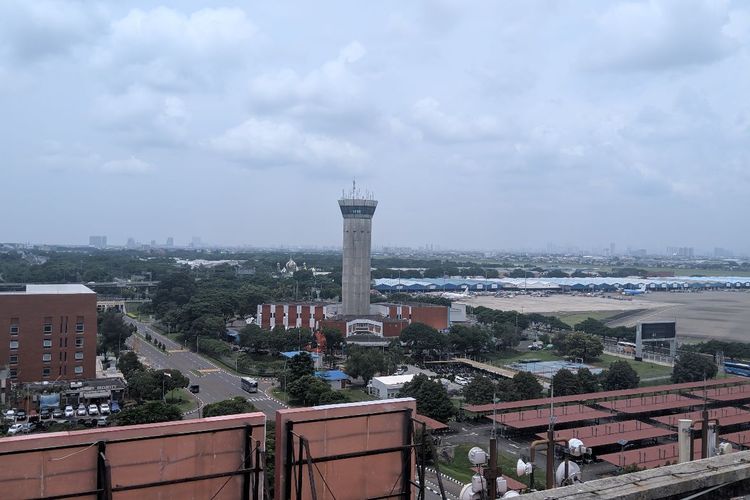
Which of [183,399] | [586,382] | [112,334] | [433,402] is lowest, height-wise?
[183,399]

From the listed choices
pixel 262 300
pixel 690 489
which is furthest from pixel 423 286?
pixel 690 489

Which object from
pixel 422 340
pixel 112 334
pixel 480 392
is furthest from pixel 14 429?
pixel 422 340

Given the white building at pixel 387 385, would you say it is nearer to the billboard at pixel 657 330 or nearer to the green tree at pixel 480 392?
the green tree at pixel 480 392

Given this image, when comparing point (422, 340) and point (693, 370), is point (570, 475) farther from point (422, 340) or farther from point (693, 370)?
point (422, 340)

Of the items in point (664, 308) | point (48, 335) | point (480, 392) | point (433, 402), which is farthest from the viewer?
point (664, 308)

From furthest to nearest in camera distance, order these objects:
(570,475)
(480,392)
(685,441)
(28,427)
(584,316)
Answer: (584,316) < (480,392) < (28,427) < (685,441) < (570,475)

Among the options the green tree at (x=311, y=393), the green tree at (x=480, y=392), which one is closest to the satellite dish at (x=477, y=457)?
the green tree at (x=311, y=393)

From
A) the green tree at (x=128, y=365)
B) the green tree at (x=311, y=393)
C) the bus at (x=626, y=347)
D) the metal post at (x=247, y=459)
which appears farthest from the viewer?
the bus at (x=626, y=347)
